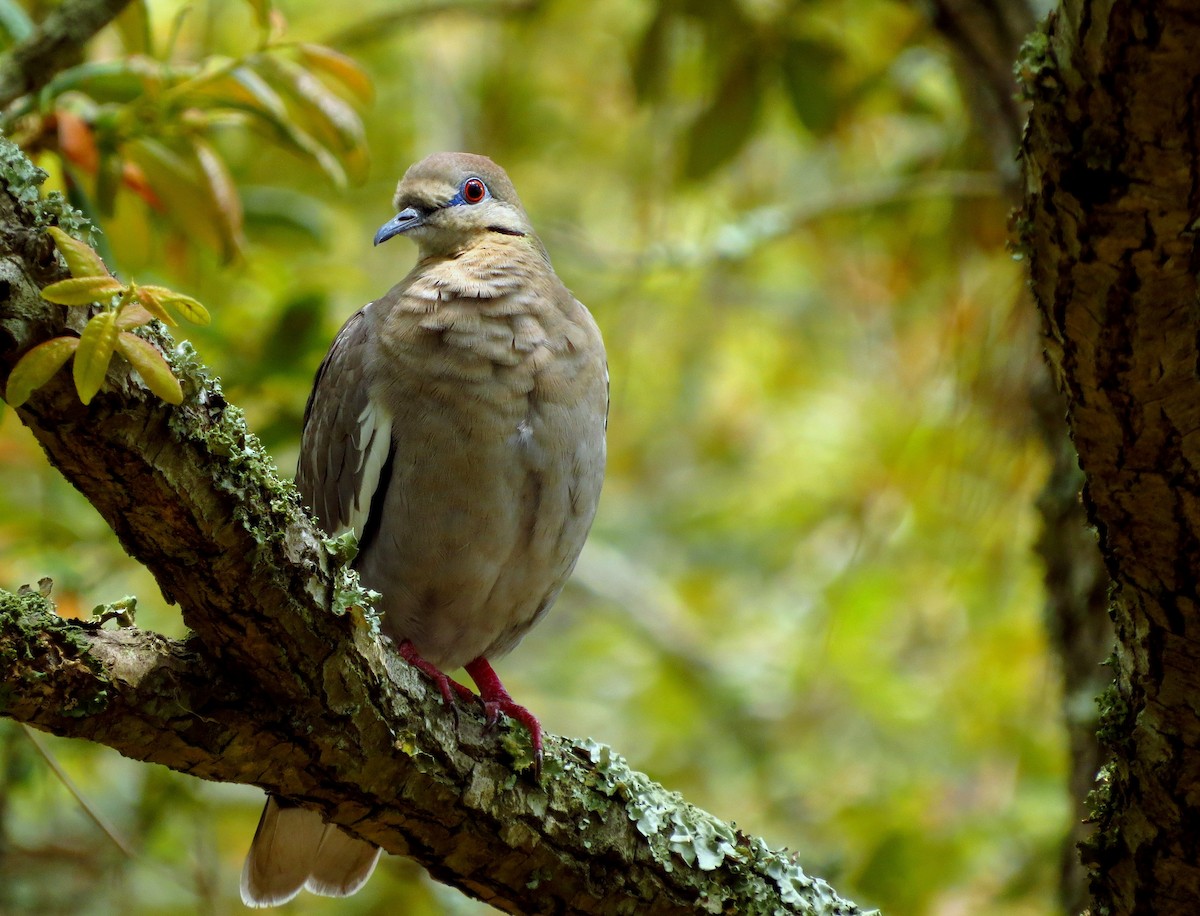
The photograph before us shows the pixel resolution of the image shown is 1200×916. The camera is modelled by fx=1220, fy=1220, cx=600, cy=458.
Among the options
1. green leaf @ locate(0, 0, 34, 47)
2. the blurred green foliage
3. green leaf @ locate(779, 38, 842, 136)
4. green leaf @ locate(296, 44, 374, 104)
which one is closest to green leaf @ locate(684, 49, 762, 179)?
the blurred green foliage

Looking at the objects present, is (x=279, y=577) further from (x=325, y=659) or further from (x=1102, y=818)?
(x=1102, y=818)

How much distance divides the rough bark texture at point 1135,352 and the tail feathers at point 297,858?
5.65 ft

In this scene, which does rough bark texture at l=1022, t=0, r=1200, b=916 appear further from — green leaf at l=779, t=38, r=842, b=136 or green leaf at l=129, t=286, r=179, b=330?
green leaf at l=779, t=38, r=842, b=136

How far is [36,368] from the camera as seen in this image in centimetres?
143

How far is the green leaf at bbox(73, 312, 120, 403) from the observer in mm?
1440

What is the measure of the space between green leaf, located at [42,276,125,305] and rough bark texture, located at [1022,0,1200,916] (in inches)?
46.7

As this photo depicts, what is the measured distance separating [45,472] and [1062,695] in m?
3.30

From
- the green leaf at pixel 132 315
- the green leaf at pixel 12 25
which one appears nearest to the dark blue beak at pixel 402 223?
the green leaf at pixel 12 25

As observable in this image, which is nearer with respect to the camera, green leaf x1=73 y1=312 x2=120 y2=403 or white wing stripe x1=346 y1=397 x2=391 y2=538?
green leaf x1=73 y1=312 x2=120 y2=403

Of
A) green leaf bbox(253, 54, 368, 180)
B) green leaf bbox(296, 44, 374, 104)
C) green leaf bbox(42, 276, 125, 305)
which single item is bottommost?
green leaf bbox(42, 276, 125, 305)

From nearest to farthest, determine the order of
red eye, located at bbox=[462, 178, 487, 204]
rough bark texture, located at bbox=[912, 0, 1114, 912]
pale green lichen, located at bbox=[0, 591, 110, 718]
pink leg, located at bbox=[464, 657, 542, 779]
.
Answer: pale green lichen, located at bbox=[0, 591, 110, 718] < pink leg, located at bbox=[464, 657, 542, 779] < rough bark texture, located at bbox=[912, 0, 1114, 912] < red eye, located at bbox=[462, 178, 487, 204]

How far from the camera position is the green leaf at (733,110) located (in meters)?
4.28

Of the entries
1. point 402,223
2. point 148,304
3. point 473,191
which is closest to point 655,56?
point 473,191

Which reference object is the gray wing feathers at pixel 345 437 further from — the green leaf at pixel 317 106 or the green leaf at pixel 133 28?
the green leaf at pixel 133 28
